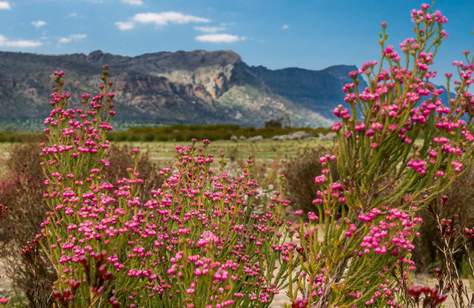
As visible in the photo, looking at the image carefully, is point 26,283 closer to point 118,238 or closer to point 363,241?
point 118,238

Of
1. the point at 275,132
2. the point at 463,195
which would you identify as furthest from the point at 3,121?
the point at 463,195

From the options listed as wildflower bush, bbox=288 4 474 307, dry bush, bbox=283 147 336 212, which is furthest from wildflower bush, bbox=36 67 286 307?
dry bush, bbox=283 147 336 212

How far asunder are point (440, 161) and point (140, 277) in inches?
95.1

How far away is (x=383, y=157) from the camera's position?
12.6 feet

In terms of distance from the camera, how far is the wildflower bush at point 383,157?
3.68 m

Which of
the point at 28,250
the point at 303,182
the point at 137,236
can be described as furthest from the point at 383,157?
the point at 303,182

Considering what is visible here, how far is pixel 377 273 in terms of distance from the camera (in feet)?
12.6

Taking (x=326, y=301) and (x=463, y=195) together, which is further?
(x=463, y=195)

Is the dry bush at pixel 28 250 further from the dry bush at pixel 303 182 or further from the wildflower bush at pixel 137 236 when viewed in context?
the dry bush at pixel 303 182

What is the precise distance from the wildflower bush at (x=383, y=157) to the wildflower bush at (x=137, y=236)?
0.73 m

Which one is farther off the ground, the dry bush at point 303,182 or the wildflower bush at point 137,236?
the wildflower bush at point 137,236

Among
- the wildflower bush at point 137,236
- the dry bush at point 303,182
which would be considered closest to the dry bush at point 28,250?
the wildflower bush at point 137,236

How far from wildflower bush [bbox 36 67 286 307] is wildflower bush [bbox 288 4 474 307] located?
0.73 meters

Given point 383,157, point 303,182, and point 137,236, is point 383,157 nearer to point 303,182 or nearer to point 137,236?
point 137,236
